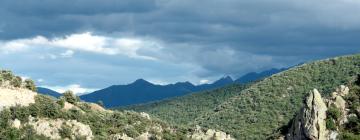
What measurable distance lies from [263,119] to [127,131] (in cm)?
10016

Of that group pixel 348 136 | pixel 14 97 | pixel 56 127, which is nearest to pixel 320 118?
pixel 348 136

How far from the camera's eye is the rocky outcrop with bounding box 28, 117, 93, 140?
88.2 metres

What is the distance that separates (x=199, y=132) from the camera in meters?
109

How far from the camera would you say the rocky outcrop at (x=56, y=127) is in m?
88.2

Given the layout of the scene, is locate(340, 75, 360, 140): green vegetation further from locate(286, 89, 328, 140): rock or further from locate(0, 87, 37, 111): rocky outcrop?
locate(0, 87, 37, 111): rocky outcrop

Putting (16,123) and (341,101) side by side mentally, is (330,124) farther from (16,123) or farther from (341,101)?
(16,123)

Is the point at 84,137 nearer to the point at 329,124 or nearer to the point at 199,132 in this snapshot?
the point at 199,132

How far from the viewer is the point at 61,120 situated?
301 ft

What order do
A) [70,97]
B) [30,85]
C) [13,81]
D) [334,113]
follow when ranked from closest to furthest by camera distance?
[334,113], [13,81], [30,85], [70,97]

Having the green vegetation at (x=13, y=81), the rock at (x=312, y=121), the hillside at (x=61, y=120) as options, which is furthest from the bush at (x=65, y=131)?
the rock at (x=312, y=121)

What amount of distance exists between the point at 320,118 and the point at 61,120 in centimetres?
3373

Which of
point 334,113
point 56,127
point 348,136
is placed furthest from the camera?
point 56,127

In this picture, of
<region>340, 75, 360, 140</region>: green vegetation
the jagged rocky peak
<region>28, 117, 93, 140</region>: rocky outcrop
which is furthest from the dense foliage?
<region>340, 75, 360, 140</region>: green vegetation

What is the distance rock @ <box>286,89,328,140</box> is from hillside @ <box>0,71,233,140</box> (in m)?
22.7
